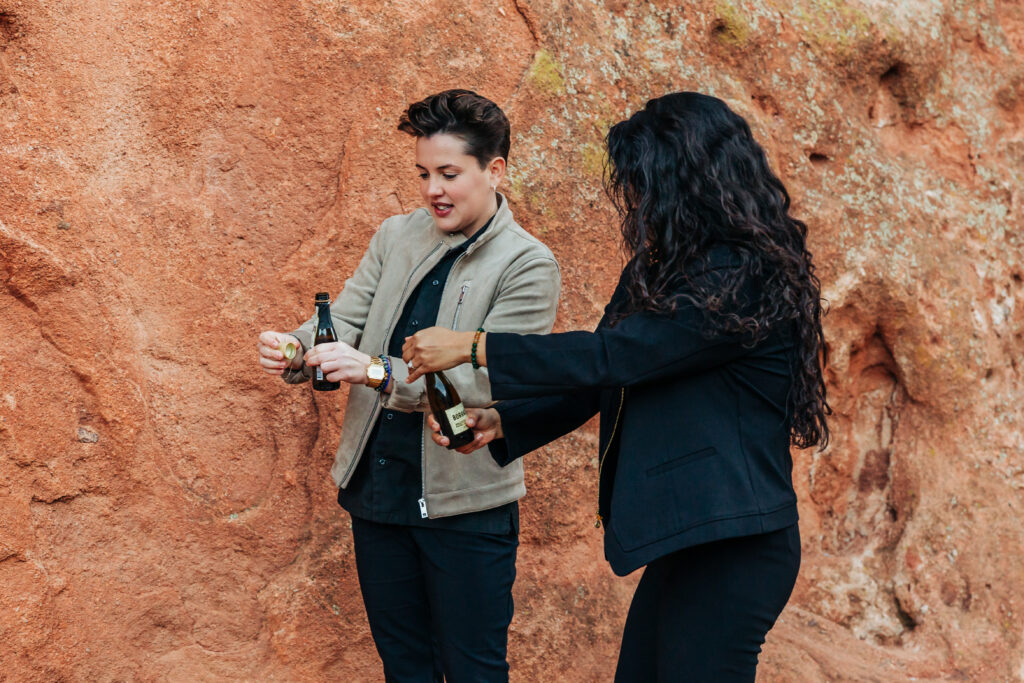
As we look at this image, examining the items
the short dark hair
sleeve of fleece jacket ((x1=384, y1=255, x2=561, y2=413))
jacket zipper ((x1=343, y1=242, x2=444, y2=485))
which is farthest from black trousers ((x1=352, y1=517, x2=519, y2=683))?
the short dark hair

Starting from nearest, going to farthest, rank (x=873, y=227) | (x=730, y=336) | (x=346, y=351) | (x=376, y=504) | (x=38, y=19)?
(x=730, y=336)
(x=346, y=351)
(x=376, y=504)
(x=38, y=19)
(x=873, y=227)

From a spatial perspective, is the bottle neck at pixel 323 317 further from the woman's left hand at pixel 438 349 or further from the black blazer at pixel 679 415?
the black blazer at pixel 679 415

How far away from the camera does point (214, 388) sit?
4.05 metres

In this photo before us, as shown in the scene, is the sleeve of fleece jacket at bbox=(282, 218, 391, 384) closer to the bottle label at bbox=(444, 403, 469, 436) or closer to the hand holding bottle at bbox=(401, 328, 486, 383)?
the bottle label at bbox=(444, 403, 469, 436)

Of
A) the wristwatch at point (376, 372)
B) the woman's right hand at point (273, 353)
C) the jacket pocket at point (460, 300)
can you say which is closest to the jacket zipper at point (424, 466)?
the jacket pocket at point (460, 300)

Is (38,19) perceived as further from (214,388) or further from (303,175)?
(214,388)

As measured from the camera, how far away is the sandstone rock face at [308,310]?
3834mm

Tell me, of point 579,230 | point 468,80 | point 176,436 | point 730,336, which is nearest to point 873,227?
point 579,230

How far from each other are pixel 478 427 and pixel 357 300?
0.65m

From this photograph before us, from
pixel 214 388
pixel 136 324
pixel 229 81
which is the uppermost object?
pixel 229 81

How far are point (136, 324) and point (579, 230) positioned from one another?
1.97 metres

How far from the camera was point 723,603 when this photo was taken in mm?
2479

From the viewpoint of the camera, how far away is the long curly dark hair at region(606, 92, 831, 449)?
8.02ft

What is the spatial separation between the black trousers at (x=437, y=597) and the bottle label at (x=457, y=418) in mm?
363
